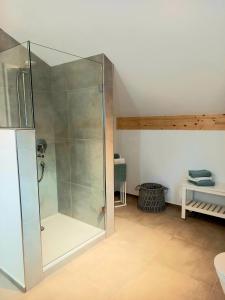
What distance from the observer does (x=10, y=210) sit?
72.1 inches

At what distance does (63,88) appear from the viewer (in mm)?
2842

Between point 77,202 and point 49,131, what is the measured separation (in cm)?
101

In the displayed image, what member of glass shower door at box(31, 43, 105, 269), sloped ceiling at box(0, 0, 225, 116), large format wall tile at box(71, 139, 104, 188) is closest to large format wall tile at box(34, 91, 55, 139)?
glass shower door at box(31, 43, 105, 269)

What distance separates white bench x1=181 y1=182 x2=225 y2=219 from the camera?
107 inches

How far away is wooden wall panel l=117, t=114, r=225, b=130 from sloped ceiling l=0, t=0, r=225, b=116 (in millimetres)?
150

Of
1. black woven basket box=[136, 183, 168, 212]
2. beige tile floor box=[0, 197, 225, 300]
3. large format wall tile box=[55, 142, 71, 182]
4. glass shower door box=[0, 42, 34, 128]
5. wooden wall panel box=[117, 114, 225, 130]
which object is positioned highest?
glass shower door box=[0, 42, 34, 128]

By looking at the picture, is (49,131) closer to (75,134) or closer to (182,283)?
(75,134)

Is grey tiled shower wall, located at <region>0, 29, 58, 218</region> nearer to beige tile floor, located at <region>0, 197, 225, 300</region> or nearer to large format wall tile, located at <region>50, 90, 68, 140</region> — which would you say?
large format wall tile, located at <region>50, 90, 68, 140</region>

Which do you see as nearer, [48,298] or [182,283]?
[48,298]

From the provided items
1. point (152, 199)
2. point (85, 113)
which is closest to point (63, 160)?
point (85, 113)

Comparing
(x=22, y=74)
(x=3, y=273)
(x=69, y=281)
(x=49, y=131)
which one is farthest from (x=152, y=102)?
(x=3, y=273)

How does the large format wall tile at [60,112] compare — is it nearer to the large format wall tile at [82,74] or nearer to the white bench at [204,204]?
the large format wall tile at [82,74]

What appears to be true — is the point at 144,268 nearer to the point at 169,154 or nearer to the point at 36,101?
the point at 169,154

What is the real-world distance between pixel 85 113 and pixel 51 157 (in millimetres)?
815
